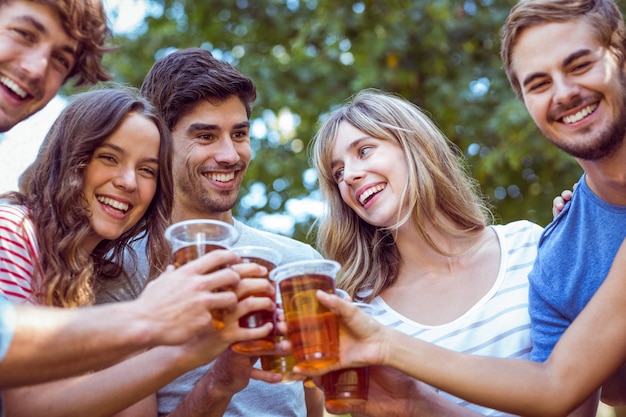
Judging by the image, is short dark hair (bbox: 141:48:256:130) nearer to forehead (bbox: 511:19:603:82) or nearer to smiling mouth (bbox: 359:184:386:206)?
smiling mouth (bbox: 359:184:386:206)

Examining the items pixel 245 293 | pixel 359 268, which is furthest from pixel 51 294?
pixel 359 268

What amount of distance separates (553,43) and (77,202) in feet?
7.95

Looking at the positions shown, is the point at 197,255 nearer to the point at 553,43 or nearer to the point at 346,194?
the point at 346,194

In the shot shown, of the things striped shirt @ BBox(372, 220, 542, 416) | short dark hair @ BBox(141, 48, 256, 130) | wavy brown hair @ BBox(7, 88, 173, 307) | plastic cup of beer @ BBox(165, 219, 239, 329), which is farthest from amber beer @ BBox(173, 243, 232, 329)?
short dark hair @ BBox(141, 48, 256, 130)

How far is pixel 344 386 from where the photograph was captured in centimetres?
296

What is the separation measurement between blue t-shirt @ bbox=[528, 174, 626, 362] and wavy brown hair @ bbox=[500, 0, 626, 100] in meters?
0.74

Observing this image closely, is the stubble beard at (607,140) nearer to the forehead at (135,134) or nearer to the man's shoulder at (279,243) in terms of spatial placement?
the man's shoulder at (279,243)

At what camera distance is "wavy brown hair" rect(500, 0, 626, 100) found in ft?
11.7

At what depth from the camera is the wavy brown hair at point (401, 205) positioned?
4312 mm

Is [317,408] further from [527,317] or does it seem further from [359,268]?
[527,317]

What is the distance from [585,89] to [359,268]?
5.59 ft

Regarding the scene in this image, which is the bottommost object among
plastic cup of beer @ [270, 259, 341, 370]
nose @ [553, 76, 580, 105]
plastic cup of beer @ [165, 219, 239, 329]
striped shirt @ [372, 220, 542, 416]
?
striped shirt @ [372, 220, 542, 416]

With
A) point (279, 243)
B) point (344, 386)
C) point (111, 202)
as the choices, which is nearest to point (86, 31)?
point (111, 202)

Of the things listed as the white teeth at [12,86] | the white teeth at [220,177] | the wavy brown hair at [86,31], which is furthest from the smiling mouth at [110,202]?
the white teeth at [220,177]
